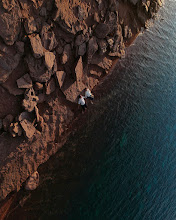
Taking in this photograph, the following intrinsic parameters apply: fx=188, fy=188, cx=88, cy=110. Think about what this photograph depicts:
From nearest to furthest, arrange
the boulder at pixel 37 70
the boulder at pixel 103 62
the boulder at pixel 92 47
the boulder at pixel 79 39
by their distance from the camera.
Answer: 1. the boulder at pixel 37 70
2. the boulder at pixel 79 39
3. the boulder at pixel 92 47
4. the boulder at pixel 103 62

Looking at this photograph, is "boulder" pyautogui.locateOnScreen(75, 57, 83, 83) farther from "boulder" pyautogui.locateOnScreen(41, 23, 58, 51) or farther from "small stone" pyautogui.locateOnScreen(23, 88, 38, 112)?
"small stone" pyautogui.locateOnScreen(23, 88, 38, 112)

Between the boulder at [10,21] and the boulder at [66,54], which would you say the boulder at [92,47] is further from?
the boulder at [10,21]

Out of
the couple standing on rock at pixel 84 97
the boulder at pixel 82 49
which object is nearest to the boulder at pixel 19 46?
the boulder at pixel 82 49

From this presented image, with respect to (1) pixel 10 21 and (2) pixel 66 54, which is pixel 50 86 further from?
(1) pixel 10 21

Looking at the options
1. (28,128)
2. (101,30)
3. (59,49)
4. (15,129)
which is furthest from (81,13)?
(15,129)

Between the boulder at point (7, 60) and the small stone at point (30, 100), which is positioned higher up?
→ the boulder at point (7, 60)

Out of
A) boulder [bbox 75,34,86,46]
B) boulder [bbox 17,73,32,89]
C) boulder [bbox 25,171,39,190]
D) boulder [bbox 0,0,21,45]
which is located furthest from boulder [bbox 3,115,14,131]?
boulder [bbox 75,34,86,46]

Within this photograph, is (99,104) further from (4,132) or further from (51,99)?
(4,132)
